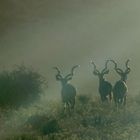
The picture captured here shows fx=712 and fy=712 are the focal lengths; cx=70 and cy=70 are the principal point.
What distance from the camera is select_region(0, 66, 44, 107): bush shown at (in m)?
32.4

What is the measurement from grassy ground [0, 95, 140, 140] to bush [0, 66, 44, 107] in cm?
121

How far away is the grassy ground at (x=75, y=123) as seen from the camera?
22625mm

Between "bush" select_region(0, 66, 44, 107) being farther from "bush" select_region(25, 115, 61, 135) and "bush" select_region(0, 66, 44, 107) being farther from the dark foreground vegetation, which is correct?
"bush" select_region(25, 115, 61, 135)

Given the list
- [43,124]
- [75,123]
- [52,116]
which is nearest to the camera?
[43,124]

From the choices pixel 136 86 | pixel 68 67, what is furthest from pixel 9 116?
pixel 68 67

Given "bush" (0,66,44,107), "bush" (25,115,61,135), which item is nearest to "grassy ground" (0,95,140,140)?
"bush" (25,115,61,135)

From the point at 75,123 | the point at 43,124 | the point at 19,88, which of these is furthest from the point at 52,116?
the point at 19,88

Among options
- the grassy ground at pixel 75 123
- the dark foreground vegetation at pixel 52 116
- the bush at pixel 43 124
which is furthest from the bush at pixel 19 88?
the bush at pixel 43 124

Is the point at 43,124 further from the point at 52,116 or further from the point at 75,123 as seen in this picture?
the point at 52,116

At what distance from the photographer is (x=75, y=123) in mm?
25797

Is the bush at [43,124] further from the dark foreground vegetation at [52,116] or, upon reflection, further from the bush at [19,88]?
the bush at [19,88]

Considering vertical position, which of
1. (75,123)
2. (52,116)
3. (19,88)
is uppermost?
(19,88)

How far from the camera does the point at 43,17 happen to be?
318 ft

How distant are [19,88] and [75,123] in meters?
8.91
